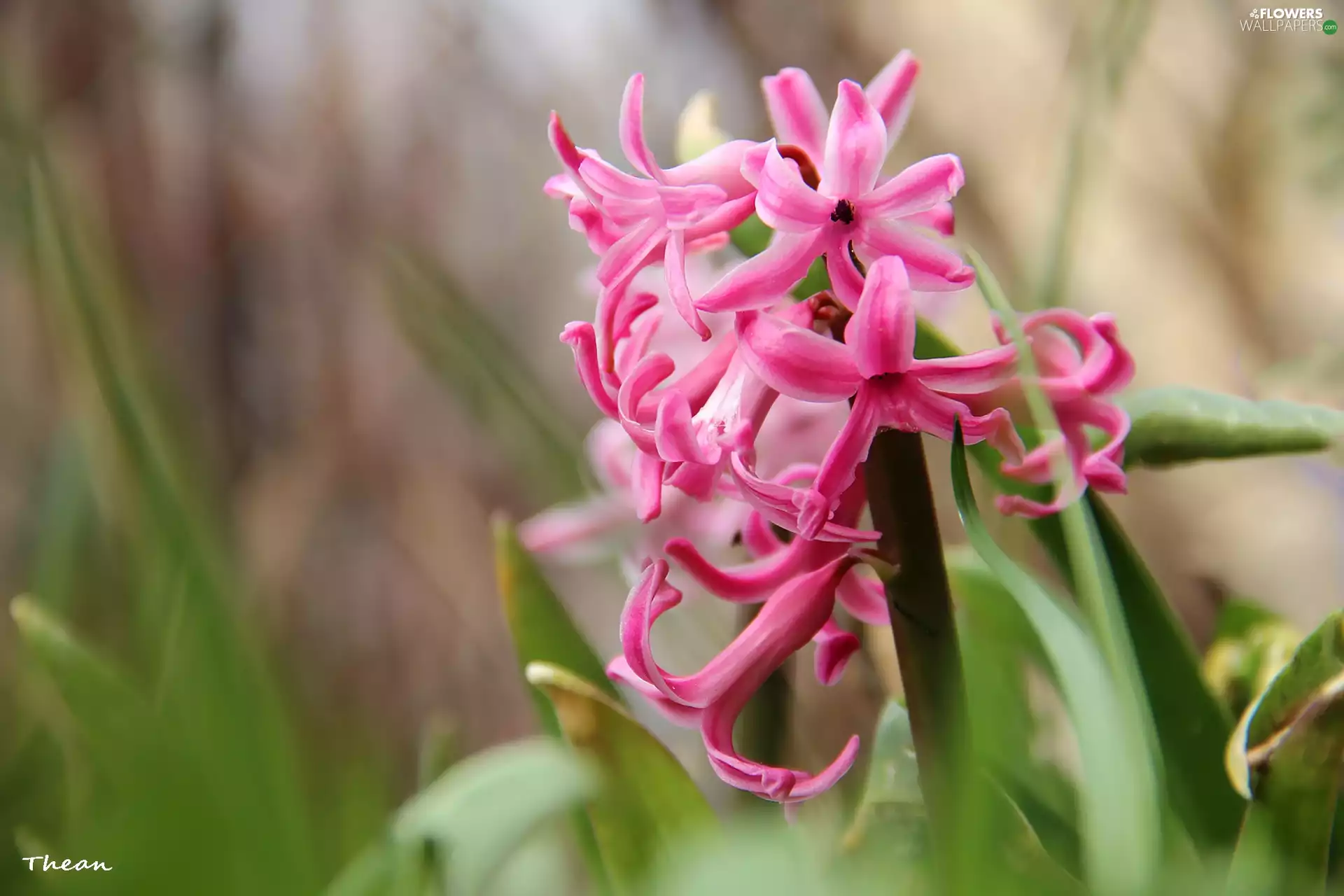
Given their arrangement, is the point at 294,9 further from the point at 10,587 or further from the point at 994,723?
the point at 994,723

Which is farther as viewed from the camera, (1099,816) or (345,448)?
(345,448)

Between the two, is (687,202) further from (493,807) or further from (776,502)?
(493,807)

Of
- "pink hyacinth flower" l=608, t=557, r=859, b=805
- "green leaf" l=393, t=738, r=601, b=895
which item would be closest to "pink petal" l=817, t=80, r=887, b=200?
"pink hyacinth flower" l=608, t=557, r=859, b=805

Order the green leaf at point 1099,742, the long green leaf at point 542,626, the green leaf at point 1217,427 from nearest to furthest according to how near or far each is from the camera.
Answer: the green leaf at point 1099,742
the green leaf at point 1217,427
the long green leaf at point 542,626

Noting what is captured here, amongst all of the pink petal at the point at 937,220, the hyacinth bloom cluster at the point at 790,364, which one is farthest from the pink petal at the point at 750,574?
the pink petal at the point at 937,220

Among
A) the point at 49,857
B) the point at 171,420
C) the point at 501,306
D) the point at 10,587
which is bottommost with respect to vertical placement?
the point at 49,857

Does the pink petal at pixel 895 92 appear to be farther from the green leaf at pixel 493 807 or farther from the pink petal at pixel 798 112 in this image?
the green leaf at pixel 493 807

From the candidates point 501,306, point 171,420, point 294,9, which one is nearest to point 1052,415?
point 171,420
